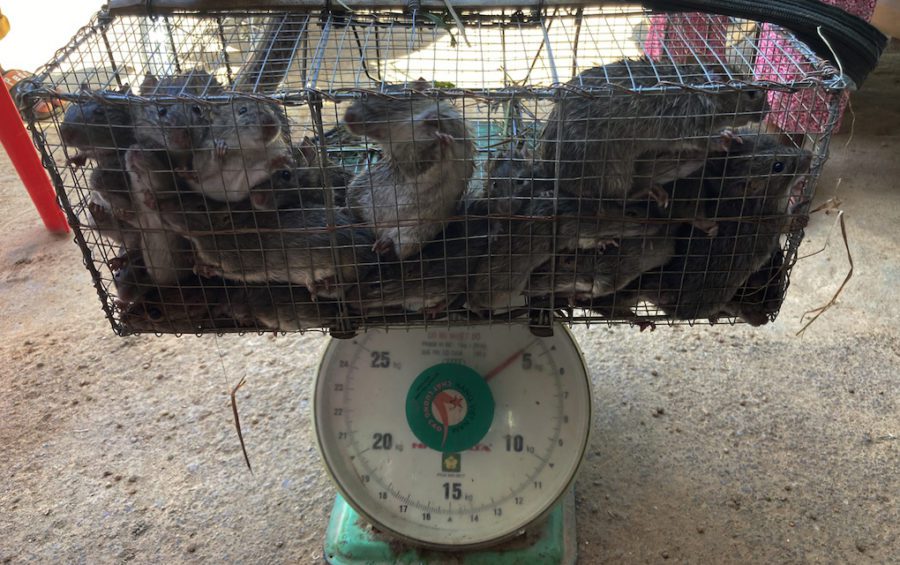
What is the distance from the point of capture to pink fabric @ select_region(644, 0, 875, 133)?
1.21 metres

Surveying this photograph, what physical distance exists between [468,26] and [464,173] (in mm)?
656

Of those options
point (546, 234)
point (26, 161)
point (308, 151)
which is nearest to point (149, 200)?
point (308, 151)

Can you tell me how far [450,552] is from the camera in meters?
1.60

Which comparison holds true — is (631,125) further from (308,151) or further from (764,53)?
(308,151)

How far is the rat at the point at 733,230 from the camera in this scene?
1.14m

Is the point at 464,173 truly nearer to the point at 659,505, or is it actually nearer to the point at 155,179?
the point at 155,179

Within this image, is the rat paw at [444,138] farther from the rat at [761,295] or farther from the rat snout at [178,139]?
the rat at [761,295]

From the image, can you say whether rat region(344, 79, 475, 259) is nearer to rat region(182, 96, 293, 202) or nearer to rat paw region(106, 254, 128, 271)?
rat region(182, 96, 293, 202)

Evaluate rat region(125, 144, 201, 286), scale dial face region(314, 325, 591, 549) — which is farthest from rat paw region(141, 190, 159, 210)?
scale dial face region(314, 325, 591, 549)

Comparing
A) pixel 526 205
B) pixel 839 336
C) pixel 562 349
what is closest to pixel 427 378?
pixel 562 349

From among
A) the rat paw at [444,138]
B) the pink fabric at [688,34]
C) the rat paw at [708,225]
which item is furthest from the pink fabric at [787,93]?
the rat paw at [444,138]

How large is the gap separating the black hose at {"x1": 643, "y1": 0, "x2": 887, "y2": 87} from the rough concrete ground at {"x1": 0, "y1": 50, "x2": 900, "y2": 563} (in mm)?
1135

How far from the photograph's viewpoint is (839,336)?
2.37 meters

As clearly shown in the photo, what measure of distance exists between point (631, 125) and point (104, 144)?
0.92 m
